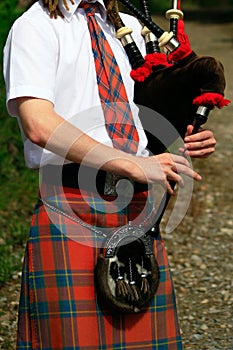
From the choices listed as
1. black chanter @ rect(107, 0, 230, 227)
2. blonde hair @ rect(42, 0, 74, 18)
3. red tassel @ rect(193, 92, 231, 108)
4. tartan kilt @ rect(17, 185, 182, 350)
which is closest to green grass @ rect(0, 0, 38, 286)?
tartan kilt @ rect(17, 185, 182, 350)

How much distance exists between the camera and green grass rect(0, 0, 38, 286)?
211 inches

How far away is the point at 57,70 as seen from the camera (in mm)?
2283

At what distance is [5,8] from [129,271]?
450 centimetres

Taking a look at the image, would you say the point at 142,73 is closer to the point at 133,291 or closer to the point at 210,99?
the point at 210,99

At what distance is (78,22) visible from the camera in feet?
7.81

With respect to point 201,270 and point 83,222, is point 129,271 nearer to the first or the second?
point 83,222

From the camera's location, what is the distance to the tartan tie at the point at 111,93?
237 cm

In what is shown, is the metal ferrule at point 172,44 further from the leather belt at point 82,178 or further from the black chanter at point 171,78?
→ the leather belt at point 82,178

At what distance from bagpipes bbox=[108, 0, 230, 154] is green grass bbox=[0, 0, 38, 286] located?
2788 millimetres

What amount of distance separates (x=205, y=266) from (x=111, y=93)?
3.13 m

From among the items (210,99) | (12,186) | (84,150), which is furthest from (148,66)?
(12,186)

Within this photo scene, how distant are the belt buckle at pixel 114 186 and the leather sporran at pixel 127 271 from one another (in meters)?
0.10

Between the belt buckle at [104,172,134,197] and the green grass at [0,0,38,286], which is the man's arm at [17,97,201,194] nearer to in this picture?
the belt buckle at [104,172,134,197]

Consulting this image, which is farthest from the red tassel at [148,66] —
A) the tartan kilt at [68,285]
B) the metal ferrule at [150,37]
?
the tartan kilt at [68,285]
